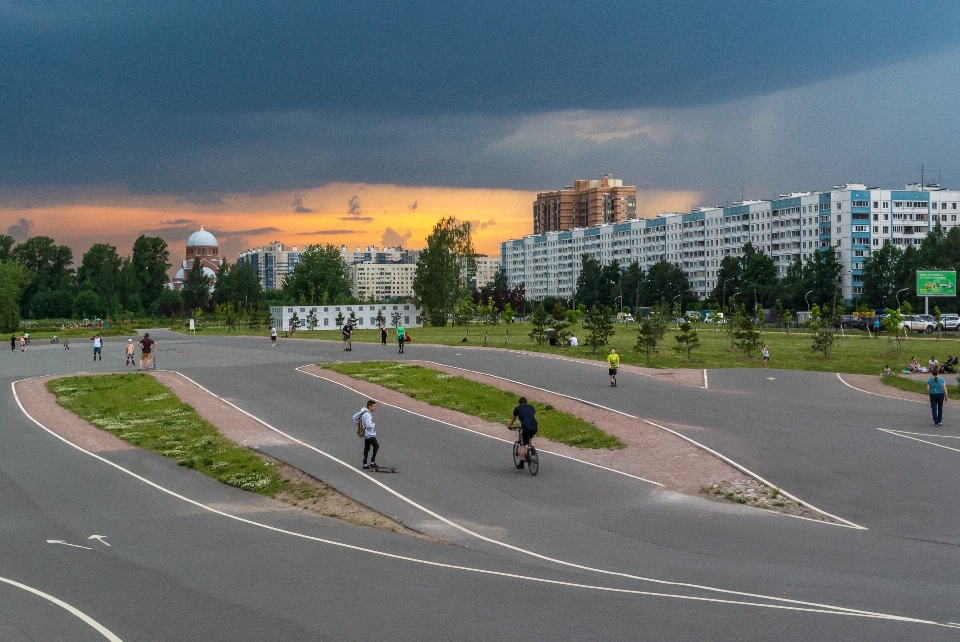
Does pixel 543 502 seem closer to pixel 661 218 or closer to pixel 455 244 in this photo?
pixel 455 244

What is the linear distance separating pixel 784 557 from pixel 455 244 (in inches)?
3980

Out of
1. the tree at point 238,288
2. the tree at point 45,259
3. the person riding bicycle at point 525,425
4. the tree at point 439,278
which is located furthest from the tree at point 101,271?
the person riding bicycle at point 525,425

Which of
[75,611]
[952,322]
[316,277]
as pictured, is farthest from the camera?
[316,277]

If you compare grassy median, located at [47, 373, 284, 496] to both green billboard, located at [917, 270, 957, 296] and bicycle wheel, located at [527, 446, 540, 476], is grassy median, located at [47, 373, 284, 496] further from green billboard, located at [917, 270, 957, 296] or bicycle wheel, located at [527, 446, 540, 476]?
green billboard, located at [917, 270, 957, 296]

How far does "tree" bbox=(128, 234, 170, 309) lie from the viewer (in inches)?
6727

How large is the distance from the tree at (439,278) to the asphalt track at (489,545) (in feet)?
246

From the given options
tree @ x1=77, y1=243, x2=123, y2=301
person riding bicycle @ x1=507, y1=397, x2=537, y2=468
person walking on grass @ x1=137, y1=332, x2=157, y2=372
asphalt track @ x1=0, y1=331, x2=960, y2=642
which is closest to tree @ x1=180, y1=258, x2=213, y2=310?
tree @ x1=77, y1=243, x2=123, y2=301

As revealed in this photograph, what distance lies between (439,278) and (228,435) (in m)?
77.3

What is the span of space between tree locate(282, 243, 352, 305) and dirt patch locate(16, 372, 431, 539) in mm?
94128

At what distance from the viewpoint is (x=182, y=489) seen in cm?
2122

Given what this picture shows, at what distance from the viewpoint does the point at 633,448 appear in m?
24.8

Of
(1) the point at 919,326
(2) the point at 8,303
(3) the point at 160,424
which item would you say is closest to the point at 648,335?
(3) the point at 160,424

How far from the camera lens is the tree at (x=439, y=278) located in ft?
344

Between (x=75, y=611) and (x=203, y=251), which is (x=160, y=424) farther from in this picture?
(x=203, y=251)
